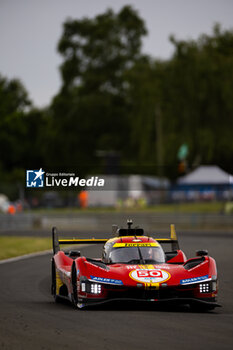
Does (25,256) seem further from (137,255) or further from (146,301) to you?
(146,301)

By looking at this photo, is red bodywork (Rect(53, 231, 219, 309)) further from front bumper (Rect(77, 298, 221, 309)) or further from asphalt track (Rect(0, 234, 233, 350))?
asphalt track (Rect(0, 234, 233, 350))

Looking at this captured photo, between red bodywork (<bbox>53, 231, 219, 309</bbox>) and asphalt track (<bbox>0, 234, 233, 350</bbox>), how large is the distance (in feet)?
0.69

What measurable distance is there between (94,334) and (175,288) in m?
2.59

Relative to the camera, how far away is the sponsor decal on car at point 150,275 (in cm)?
1116

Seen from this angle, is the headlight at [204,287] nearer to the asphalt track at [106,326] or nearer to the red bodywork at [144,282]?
the red bodywork at [144,282]

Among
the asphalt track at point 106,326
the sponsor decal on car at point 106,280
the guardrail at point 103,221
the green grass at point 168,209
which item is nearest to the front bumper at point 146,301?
the asphalt track at point 106,326

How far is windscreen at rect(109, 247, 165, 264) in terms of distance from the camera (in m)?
12.3

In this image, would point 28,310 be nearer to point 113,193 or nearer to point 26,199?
point 26,199

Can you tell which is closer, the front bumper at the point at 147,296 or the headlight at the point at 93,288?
the front bumper at the point at 147,296

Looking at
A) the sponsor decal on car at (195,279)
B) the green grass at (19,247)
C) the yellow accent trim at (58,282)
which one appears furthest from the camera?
the green grass at (19,247)

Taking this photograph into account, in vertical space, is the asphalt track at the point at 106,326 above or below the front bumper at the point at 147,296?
below

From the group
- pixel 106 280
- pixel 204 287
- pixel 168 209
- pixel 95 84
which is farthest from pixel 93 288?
pixel 95 84

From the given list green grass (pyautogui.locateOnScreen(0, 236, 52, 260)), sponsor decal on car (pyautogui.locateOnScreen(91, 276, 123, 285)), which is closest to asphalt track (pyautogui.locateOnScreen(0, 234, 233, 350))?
sponsor decal on car (pyautogui.locateOnScreen(91, 276, 123, 285))

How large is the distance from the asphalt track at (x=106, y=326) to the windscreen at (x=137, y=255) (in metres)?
0.77
